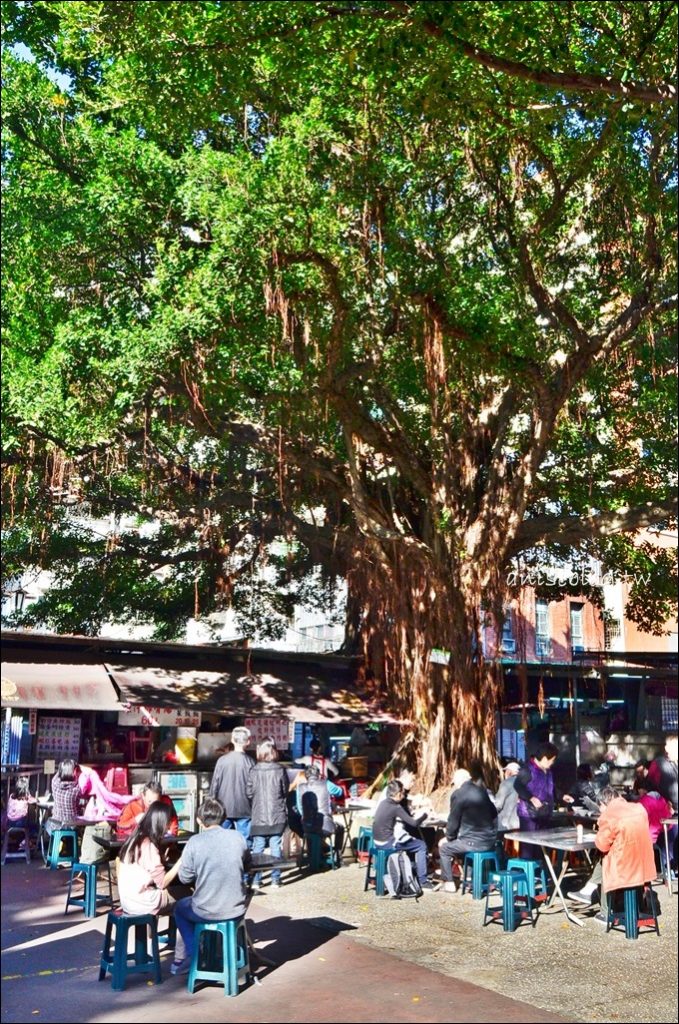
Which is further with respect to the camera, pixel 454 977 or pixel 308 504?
pixel 308 504

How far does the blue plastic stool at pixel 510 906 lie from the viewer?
824cm

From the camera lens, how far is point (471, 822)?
963 centimetres

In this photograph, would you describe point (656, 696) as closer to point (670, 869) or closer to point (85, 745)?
point (670, 869)

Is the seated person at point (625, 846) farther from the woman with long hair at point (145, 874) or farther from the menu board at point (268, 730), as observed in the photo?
the menu board at point (268, 730)

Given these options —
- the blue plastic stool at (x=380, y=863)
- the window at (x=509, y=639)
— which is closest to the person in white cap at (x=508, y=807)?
the blue plastic stool at (x=380, y=863)

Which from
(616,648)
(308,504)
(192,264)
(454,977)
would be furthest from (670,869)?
(616,648)

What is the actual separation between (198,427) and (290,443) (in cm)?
143

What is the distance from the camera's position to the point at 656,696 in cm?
2008

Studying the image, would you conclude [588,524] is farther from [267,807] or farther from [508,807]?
[267,807]

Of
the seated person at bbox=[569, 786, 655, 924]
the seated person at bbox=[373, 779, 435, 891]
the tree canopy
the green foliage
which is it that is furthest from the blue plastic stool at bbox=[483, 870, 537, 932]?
the green foliage

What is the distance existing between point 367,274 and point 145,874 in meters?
7.84

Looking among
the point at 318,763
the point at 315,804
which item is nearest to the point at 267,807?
the point at 315,804

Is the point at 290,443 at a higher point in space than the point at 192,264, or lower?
lower

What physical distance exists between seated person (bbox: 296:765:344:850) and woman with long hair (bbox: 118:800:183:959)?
162 inches
